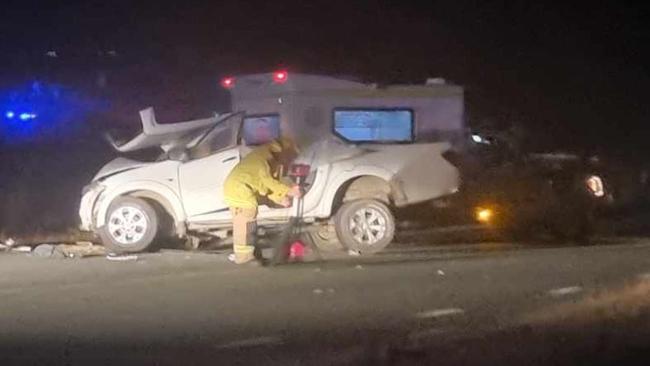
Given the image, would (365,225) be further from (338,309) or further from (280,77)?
(338,309)

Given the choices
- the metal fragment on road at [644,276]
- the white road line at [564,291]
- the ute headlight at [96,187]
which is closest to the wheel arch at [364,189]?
the ute headlight at [96,187]

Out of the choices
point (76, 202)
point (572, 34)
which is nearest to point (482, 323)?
point (76, 202)

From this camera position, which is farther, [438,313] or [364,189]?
[364,189]

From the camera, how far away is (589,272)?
16.6m

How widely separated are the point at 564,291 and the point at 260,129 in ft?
20.7

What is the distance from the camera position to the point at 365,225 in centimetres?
1948

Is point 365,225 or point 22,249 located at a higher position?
point 365,225

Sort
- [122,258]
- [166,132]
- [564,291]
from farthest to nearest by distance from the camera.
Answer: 1. [166,132]
2. [122,258]
3. [564,291]

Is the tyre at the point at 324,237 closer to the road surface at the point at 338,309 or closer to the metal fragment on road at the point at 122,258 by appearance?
the road surface at the point at 338,309

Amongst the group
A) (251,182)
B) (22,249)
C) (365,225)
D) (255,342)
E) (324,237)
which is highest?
(251,182)

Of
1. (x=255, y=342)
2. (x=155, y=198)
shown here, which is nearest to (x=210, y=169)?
(x=155, y=198)

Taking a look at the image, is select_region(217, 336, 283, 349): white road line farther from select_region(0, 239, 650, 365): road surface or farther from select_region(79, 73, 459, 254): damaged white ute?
select_region(79, 73, 459, 254): damaged white ute

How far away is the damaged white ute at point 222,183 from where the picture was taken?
19484mm

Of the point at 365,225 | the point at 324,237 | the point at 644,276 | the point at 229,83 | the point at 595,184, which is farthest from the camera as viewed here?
the point at 595,184
